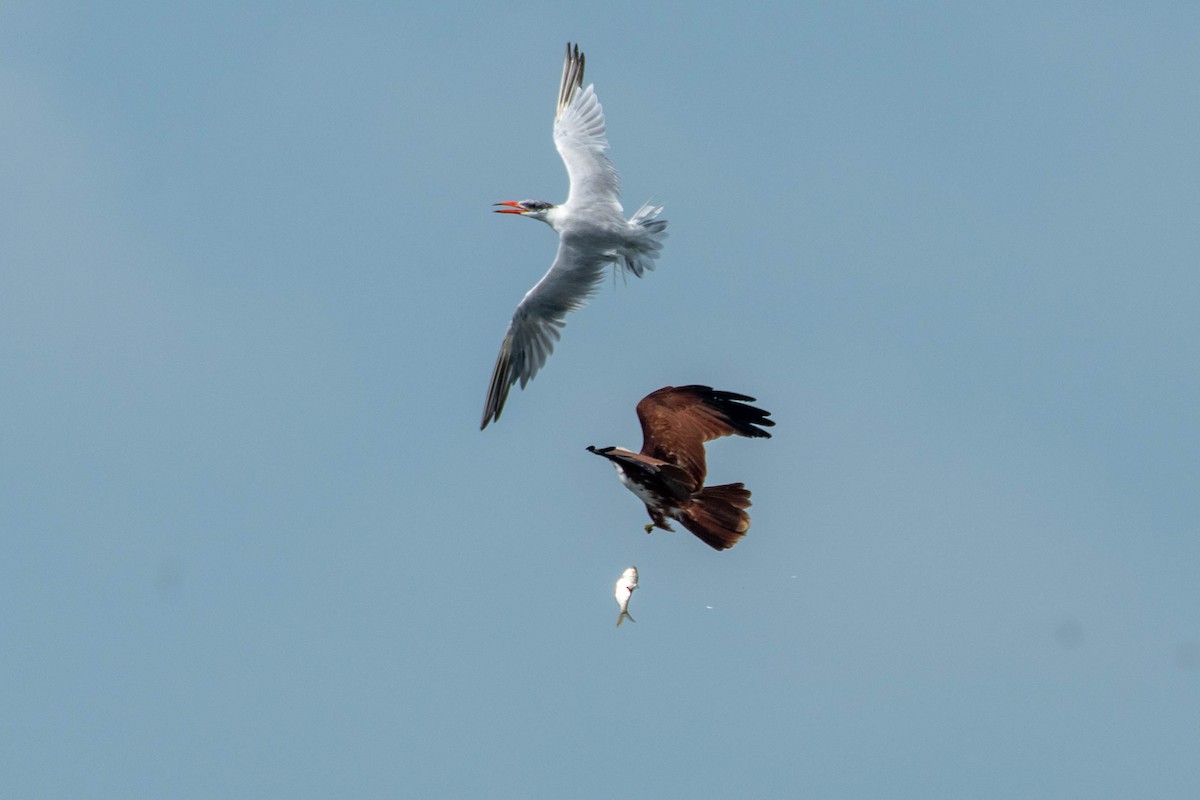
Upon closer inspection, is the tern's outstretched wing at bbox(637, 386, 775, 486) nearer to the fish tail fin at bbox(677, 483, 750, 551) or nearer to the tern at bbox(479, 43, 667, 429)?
the fish tail fin at bbox(677, 483, 750, 551)

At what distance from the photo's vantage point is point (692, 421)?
25.7 metres

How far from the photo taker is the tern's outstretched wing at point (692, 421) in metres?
25.5

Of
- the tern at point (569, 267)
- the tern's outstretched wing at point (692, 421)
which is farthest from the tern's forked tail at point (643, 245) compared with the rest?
the tern's outstretched wing at point (692, 421)

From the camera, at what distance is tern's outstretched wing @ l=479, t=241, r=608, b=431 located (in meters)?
30.5

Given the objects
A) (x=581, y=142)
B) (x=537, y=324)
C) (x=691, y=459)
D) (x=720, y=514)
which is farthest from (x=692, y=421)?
(x=581, y=142)

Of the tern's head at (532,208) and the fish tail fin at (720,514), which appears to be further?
the tern's head at (532,208)

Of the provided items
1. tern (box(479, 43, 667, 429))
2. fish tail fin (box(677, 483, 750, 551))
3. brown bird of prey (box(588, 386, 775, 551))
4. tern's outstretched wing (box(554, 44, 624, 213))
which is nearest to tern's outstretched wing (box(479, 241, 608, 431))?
tern (box(479, 43, 667, 429))

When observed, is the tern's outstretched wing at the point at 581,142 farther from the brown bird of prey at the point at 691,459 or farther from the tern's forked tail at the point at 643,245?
the brown bird of prey at the point at 691,459

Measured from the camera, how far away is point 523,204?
32531 millimetres

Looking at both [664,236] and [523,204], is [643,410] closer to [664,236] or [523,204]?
[664,236]

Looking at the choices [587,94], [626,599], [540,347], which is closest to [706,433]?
[626,599]

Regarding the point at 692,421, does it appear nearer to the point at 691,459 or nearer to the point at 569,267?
the point at 691,459

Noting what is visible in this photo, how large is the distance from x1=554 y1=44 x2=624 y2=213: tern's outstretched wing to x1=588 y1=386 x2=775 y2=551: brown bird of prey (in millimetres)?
6987

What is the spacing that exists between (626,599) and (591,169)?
11.9m
